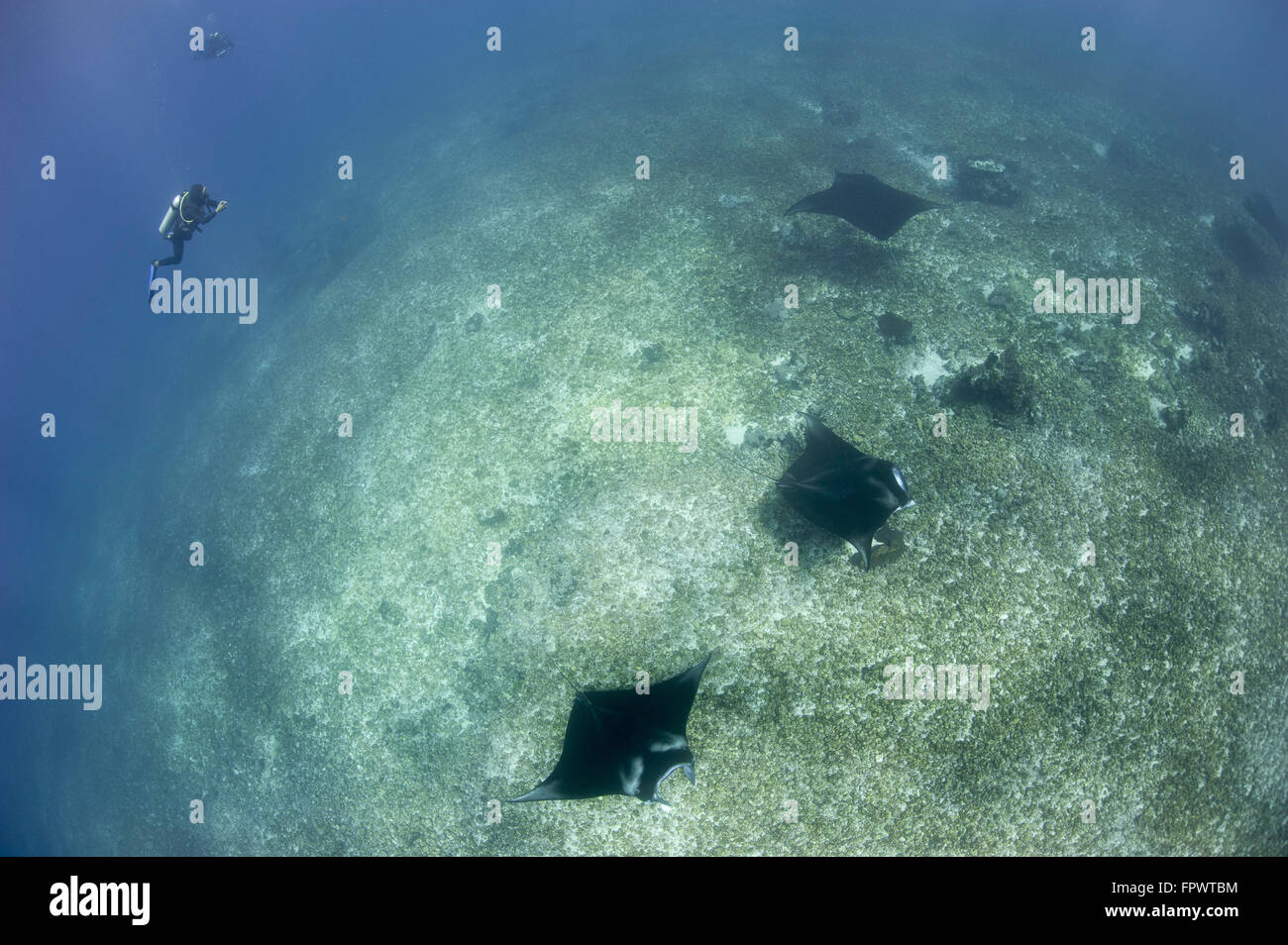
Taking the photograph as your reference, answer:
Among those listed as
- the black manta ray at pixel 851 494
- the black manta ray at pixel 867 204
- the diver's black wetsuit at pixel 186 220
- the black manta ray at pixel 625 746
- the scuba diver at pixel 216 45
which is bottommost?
the black manta ray at pixel 625 746

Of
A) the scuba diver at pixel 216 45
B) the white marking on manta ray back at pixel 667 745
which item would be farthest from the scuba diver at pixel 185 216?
the scuba diver at pixel 216 45

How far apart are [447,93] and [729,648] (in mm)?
31564

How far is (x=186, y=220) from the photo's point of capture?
1274 cm

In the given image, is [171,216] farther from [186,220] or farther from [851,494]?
[851,494]

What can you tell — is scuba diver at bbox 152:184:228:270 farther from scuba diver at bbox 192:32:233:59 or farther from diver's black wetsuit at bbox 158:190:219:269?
scuba diver at bbox 192:32:233:59

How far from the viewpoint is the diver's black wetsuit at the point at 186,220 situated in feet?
41.3

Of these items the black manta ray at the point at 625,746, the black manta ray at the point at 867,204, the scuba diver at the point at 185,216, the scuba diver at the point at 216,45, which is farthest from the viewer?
the scuba diver at the point at 216,45

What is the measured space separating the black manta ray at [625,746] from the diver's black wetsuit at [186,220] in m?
15.3

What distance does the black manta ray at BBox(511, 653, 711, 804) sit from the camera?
4.95m

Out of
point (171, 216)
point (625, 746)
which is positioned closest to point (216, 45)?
point (171, 216)

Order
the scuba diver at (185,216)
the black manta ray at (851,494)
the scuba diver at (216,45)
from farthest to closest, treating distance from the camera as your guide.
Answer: the scuba diver at (216,45), the scuba diver at (185,216), the black manta ray at (851,494)

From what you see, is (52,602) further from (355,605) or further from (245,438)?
(355,605)

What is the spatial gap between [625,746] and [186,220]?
1641 centimetres

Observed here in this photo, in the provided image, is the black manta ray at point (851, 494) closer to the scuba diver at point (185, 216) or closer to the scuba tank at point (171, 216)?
the scuba diver at point (185, 216)
